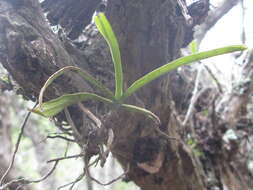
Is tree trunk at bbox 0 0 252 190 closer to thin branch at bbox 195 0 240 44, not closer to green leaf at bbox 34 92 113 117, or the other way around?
green leaf at bbox 34 92 113 117

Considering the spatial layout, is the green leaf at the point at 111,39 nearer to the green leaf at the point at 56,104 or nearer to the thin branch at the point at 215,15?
the green leaf at the point at 56,104

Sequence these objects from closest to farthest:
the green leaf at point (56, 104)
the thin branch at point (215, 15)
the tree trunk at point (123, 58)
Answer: the green leaf at point (56, 104)
the tree trunk at point (123, 58)
the thin branch at point (215, 15)

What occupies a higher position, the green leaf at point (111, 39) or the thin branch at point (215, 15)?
the thin branch at point (215, 15)

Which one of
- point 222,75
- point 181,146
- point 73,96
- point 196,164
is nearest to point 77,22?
point 73,96

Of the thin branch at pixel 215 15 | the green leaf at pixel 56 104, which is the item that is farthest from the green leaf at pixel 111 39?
the thin branch at pixel 215 15

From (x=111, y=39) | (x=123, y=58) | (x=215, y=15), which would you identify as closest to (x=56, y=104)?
(x=111, y=39)

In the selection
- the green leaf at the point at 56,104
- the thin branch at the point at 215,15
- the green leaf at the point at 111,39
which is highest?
the thin branch at the point at 215,15

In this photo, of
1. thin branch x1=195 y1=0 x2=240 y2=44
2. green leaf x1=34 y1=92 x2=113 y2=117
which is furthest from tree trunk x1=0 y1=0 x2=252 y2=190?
thin branch x1=195 y1=0 x2=240 y2=44

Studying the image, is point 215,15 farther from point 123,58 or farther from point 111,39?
point 111,39
